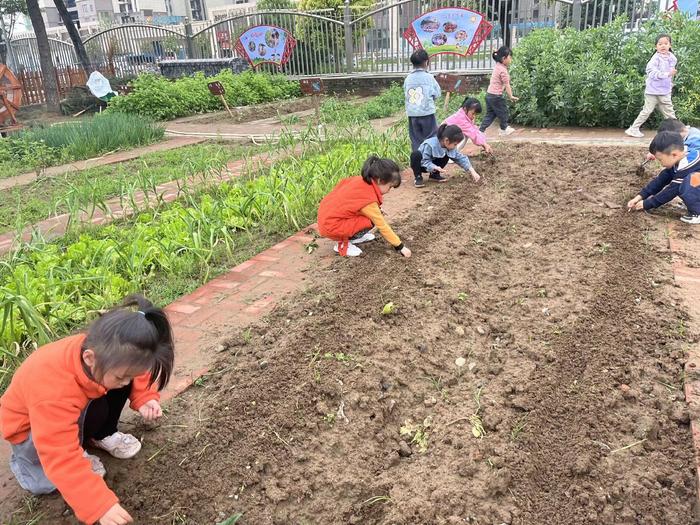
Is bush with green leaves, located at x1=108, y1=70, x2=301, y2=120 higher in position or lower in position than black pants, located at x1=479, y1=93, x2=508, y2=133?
higher

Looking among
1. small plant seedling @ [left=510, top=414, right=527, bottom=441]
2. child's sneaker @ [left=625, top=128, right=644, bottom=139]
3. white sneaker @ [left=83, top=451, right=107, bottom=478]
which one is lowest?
small plant seedling @ [left=510, top=414, right=527, bottom=441]

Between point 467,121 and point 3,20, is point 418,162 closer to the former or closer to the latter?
point 467,121

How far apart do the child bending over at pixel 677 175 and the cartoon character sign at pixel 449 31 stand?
9.46 metres

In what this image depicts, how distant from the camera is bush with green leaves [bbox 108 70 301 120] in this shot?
1241cm

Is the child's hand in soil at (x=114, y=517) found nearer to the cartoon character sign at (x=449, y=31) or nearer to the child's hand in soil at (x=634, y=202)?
the child's hand in soil at (x=634, y=202)

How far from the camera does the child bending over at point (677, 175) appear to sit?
4.33m

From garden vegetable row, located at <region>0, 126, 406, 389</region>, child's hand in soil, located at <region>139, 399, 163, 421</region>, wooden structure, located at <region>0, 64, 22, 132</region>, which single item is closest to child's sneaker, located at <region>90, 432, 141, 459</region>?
child's hand in soil, located at <region>139, 399, 163, 421</region>

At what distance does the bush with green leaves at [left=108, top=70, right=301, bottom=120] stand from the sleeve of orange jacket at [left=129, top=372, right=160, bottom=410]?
11190 millimetres

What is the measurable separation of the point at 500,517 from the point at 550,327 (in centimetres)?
139

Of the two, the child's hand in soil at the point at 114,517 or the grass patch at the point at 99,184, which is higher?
the grass patch at the point at 99,184

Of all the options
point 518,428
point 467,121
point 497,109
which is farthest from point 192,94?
point 518,428

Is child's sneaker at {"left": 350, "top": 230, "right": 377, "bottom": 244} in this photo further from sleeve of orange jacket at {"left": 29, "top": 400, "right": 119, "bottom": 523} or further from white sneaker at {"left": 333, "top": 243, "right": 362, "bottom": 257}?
sleeve of orange jacket at {"left": 29, "top": 400, "right": 119, "bottom": 523}

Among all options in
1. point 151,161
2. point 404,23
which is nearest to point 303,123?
point 151,161

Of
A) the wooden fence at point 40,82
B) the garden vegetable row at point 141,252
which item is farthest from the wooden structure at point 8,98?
the garden vegetable row at point 141,252
